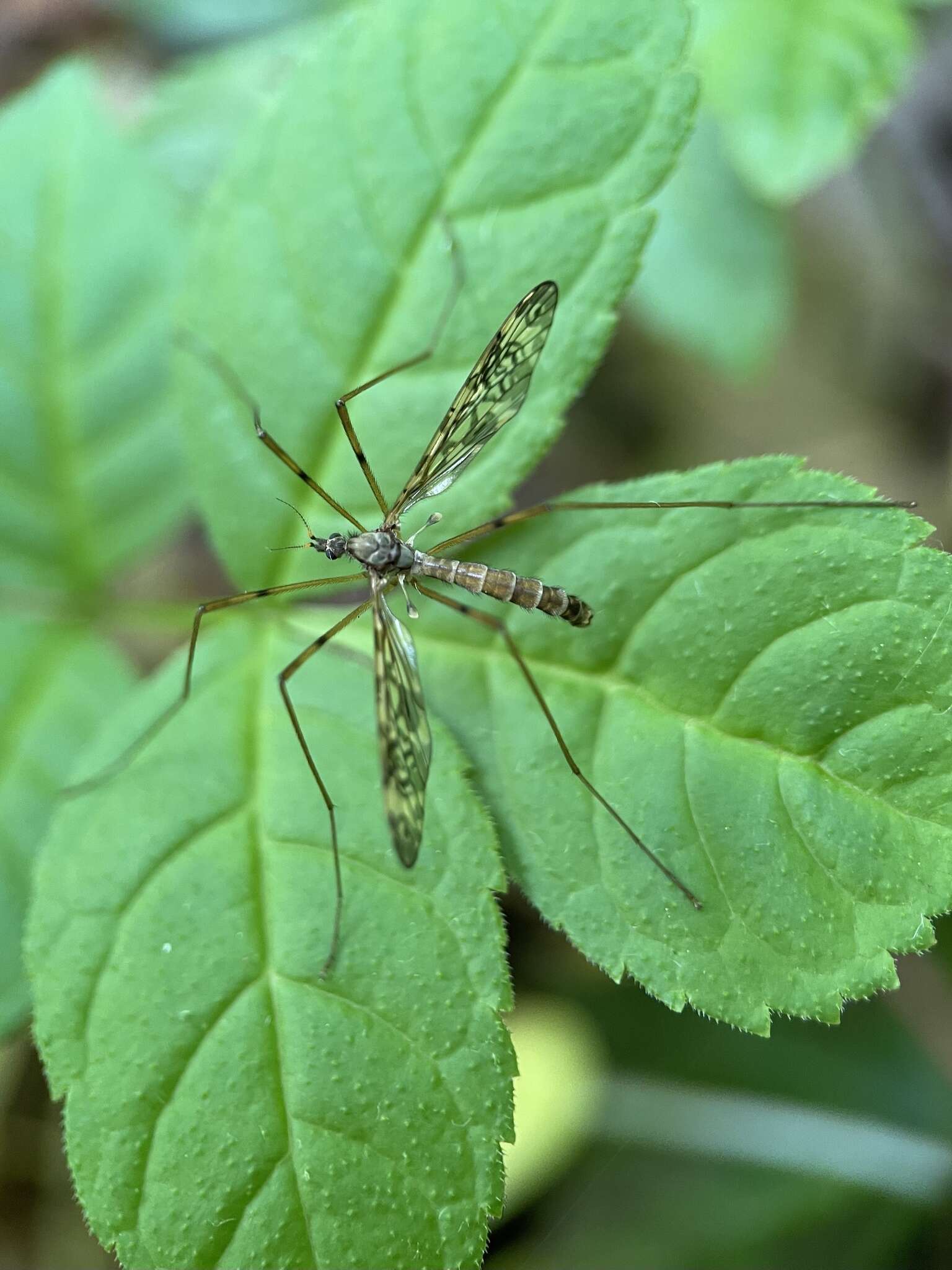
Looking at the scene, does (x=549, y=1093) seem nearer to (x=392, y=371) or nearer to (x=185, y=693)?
(x=185, y=693)

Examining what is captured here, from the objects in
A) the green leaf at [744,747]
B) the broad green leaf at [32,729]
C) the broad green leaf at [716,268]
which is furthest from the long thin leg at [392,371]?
the broad green leaf at [716,268]

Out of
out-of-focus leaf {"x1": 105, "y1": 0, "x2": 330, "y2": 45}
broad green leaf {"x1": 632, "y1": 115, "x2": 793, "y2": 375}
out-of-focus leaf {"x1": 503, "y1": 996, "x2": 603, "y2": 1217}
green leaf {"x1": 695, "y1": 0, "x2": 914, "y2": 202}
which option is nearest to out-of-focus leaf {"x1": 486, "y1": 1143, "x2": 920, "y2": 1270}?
out-of-focus leaf {"x1": 503, "y1": 996, "x2": 603, "y2": 1217}

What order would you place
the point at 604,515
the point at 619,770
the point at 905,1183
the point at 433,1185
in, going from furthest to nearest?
1. the point at 905,1183
2. the point at 604,515
3. the point at 619,770
4. the point at 433,1185

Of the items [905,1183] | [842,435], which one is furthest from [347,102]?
[905,1183]

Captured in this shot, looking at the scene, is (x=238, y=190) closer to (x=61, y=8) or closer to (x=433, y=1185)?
(x=433, y=1185)

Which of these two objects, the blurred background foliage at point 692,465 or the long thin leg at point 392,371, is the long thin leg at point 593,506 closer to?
the long thin leg at point 392,371
